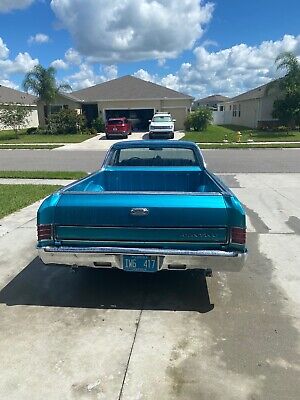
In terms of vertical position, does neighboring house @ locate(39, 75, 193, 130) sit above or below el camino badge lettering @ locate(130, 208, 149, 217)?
above

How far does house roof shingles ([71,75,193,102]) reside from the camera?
34500 millimetres

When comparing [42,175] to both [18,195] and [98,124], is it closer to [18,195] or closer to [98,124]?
[18,195]

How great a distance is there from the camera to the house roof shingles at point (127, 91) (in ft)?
113

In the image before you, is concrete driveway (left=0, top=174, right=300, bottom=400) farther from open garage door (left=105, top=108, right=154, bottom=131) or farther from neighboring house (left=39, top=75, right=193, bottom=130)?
open garage door (left=105, top=108, right=154, bottom=131)

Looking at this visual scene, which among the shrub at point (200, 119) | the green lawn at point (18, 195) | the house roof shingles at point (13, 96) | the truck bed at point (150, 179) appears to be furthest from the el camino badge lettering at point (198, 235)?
the house roof shingles at point (13, 96)

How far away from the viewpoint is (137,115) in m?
36.9

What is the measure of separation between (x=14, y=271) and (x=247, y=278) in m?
3.08

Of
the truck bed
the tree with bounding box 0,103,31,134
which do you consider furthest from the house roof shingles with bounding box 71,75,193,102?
the truck bed

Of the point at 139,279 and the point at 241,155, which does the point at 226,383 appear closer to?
the point at 139,279

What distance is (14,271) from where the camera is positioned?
4621 millimetres

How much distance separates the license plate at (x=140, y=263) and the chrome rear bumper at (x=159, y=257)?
50 mm

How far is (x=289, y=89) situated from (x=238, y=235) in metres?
28.4

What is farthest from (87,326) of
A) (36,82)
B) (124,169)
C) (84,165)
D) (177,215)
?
(36,82)

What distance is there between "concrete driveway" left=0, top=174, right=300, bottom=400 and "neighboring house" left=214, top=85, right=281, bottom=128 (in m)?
29.8
